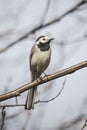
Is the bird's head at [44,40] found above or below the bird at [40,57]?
above

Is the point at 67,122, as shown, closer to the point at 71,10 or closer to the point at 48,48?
the point at 48,48

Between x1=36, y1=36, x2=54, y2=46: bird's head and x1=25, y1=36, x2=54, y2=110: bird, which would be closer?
x1=25, y1=36, x2=54, y2=110: bird

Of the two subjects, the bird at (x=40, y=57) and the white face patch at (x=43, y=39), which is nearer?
the bird at (x=40, y=57)

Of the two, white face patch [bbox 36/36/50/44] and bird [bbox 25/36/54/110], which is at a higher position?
white face patch [bbox 36/36/50/44]

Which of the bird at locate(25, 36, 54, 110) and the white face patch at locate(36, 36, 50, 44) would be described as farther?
the white face patch at locate(36, 36, 50, 44)

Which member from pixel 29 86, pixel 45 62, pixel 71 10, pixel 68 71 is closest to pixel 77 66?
pixel 68 71

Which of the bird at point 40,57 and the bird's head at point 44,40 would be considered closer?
the bird at point 40,57

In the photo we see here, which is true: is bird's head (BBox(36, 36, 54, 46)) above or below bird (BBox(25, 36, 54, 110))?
above

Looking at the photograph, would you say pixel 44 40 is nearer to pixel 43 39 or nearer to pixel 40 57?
pixel 43 39

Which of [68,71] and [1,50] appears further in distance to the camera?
[1,50]

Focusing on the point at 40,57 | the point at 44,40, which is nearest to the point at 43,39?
the point at 44,40

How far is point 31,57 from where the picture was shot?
147 inches

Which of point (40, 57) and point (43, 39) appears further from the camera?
point (43, 39)

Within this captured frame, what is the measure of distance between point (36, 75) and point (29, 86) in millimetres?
1348
